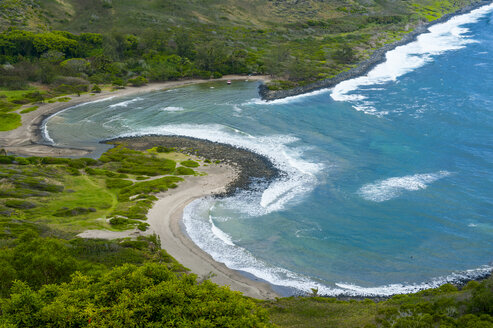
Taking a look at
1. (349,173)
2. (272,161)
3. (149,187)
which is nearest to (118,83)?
(149,187)

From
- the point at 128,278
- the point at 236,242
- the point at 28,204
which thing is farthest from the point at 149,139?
the point at 128,278

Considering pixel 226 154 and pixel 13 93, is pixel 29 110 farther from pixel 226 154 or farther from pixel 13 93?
pixel 226 154

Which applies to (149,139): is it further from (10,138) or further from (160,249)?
(160,249)

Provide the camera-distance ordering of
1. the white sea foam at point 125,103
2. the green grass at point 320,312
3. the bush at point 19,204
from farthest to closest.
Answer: the white sea foam at point 125,103
the bush at point 19,204
the green grass at point 320,312

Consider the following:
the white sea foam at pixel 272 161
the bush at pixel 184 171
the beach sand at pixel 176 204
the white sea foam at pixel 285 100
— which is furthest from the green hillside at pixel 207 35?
the bush at pixel 184 171

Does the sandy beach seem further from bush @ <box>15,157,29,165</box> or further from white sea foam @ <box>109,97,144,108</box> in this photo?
bush @ <box>15,157,29,165</box>

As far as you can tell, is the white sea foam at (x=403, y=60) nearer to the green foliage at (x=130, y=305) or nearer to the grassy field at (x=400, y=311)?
the grassy field at (x=400, y=311)
